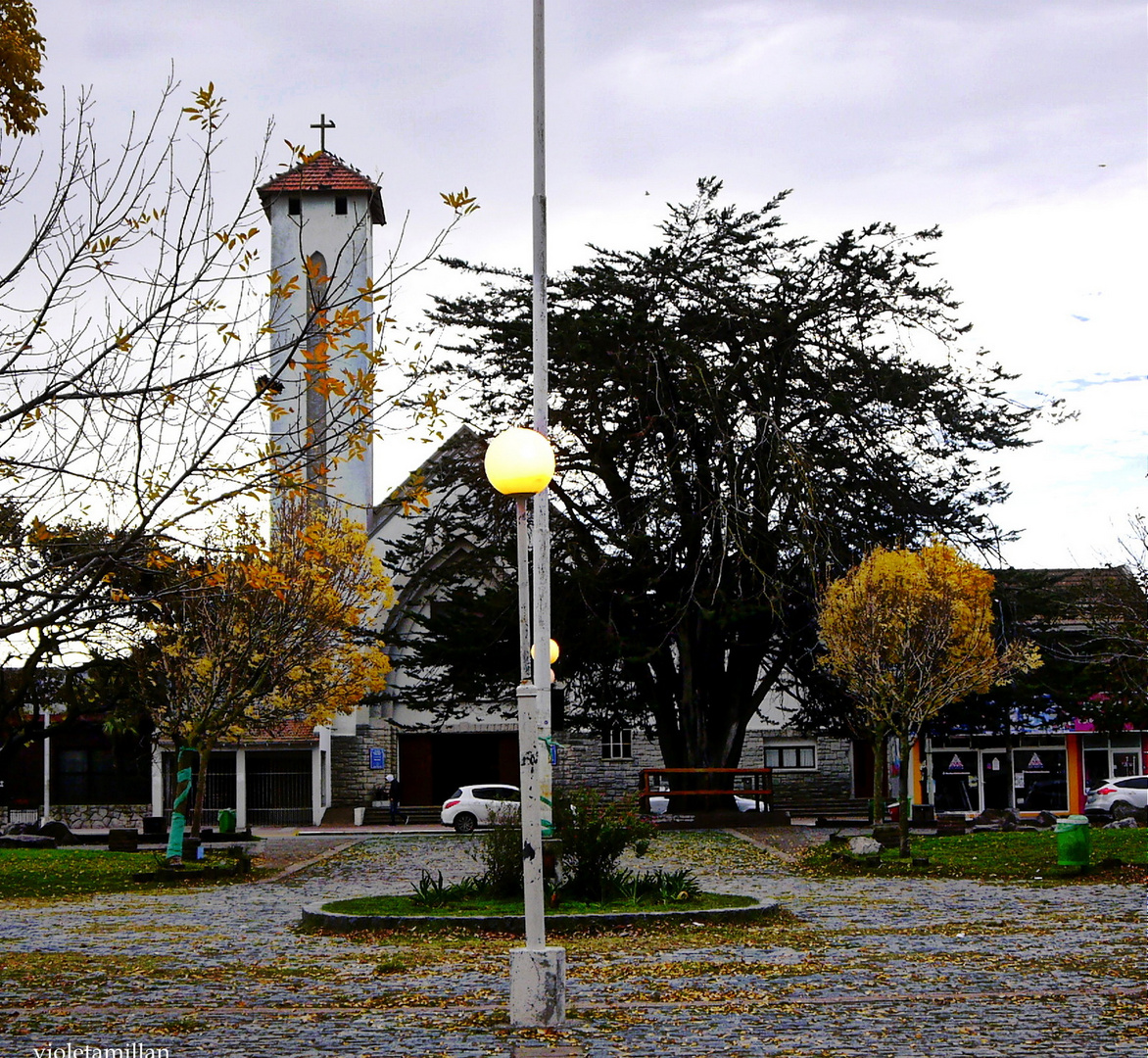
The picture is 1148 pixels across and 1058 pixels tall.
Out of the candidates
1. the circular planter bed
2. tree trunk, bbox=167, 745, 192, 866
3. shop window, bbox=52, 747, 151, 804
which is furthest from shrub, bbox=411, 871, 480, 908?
shop window, bbox=52, 747, 151, 804

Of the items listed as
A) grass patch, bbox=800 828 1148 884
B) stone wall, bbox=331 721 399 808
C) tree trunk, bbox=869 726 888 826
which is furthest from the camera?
stone wall, bbox=331 721 399 808

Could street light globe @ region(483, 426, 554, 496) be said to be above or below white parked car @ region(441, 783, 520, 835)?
above

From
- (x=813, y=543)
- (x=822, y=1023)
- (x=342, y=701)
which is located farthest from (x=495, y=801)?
(x=822, y=1023)

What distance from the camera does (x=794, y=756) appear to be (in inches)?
2115

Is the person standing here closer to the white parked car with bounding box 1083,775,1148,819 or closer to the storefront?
the storefront

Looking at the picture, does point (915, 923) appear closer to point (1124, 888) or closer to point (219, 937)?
point (1124, 888)

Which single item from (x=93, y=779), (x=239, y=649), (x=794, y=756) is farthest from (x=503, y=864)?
(x=93, y=779)

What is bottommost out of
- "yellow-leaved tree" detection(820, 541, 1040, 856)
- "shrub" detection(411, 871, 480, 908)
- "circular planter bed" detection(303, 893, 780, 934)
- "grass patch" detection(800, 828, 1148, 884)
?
"grass patch" detection(800, 828, 1148, 884)

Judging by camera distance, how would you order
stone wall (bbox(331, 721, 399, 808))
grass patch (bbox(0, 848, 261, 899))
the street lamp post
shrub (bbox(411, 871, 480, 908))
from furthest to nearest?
stone wall (bbox(331, 721, 399, 808)) < grass patch (bbox(0, 848, 261, 899)) < shrub (bbox(411, 871, 480, 908)) < the street lamp post

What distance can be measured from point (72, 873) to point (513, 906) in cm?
1207

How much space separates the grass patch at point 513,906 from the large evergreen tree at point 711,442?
605 inches

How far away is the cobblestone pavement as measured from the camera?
8.35 meters

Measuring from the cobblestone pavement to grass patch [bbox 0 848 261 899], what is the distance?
4325 mm

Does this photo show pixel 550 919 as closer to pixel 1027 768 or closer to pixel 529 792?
pixel 529 792
